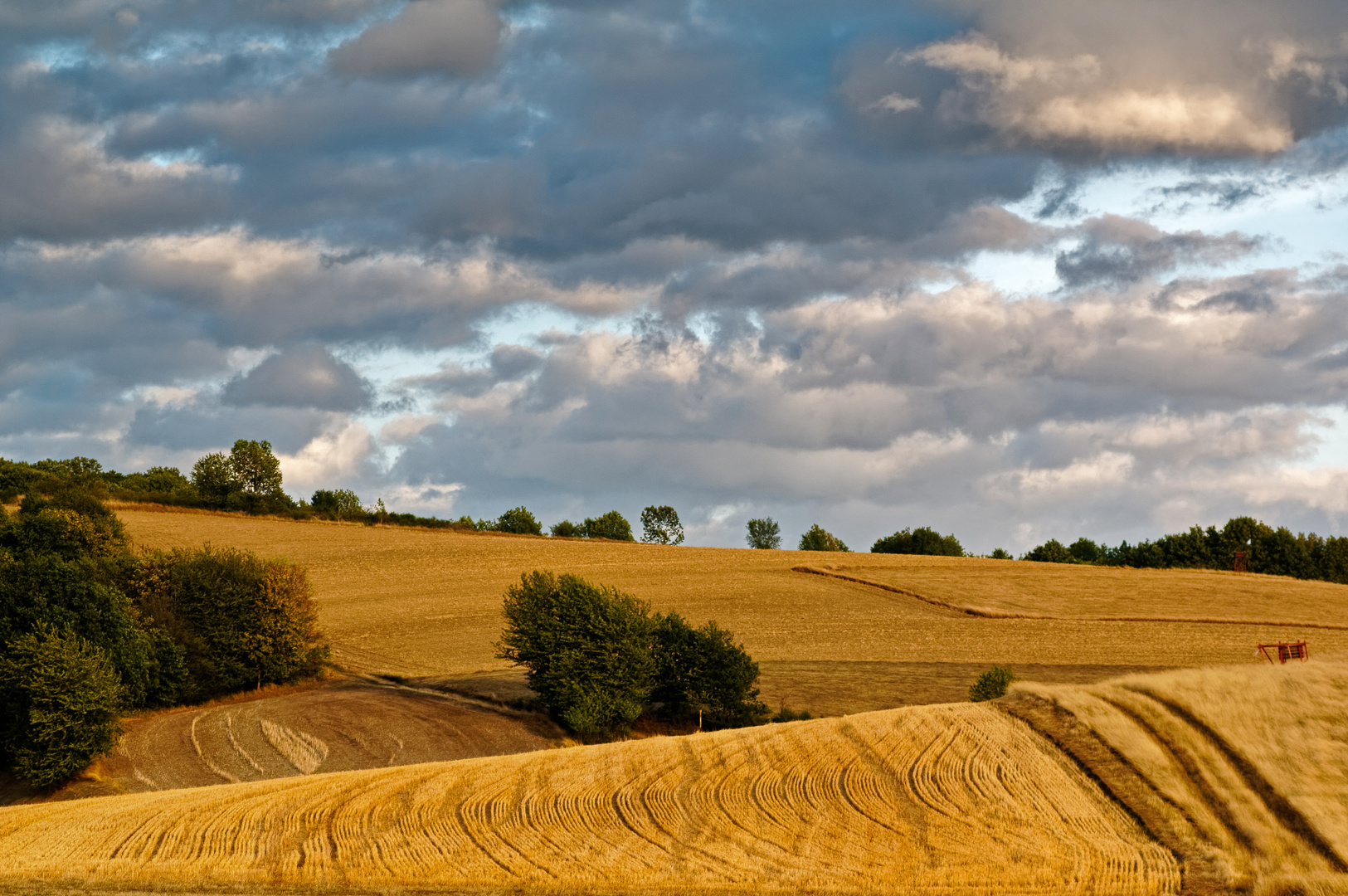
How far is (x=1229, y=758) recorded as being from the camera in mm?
25531

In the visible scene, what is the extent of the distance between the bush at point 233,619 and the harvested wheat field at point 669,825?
27524mm

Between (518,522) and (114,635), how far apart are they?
5152 inches

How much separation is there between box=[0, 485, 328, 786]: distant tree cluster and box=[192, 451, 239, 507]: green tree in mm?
51233

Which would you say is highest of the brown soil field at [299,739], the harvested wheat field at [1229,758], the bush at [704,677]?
the harvested wheat field at [1229,758]

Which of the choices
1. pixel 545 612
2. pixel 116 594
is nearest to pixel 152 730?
pixel 116 594

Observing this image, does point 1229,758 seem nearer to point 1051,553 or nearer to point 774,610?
point 774,610

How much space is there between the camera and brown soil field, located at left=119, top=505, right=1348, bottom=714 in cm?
6072

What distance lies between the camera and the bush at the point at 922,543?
178875mm

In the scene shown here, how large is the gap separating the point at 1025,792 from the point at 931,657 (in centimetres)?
3999

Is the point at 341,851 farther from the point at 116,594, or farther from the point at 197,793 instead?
the point at 116,594

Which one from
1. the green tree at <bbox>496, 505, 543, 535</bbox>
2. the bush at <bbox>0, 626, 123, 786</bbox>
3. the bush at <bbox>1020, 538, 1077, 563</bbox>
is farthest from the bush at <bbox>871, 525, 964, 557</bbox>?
the bush at <bbox>0, 626, 123, 786</bbox>

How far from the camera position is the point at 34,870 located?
22.4 m

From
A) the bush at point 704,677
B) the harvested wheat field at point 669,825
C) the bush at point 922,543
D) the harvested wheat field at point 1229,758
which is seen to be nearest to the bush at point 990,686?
the bush at point 704,677

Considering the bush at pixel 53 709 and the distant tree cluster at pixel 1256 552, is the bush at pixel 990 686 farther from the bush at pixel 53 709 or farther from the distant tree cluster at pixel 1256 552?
the distant tree cluster at pixel 1256 552
